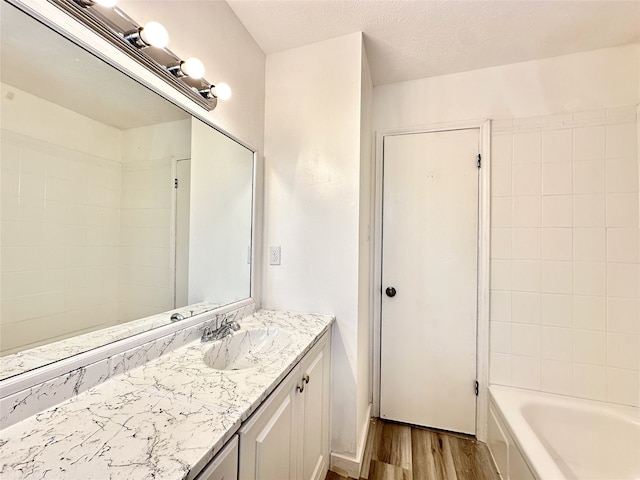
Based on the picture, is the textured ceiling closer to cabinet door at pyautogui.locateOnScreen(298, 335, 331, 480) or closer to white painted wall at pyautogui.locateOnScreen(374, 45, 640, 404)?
white painted wall at pyautogui.locateOnScreen(374, 45, 640, 404)

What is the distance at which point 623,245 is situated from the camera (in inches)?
60.9

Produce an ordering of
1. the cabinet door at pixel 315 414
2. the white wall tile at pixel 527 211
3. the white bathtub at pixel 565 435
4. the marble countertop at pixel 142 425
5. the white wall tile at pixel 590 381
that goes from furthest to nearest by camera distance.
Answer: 1. the white wall tile at pixel 527 211
2. the white wall tile at pixel 590 381
3. the white bathtub at pixel 565 435
4. the cabinet door at pixel 315 414
5. the marble countertop at pixel 142 425

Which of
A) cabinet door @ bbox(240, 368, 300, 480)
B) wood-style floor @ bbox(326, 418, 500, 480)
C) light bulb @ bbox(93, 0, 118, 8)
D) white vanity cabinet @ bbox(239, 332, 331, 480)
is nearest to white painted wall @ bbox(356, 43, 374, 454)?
wood-style floor @ bbox(326, 418, 500, 480)

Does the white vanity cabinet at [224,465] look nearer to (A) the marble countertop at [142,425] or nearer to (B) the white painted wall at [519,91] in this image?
(A) the marble countertop at [142,425]

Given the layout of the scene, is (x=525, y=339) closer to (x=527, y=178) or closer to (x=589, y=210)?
(x=589, y=210)

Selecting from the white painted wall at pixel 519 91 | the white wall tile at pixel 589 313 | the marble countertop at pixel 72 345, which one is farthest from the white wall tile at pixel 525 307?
the marble countertop at pixel 72 345

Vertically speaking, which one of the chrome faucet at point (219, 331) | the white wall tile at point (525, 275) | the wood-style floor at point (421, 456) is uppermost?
the white wall tile at point (525, 275)

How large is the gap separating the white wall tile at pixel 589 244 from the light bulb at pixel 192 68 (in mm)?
2176

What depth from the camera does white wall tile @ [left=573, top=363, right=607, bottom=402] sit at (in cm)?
158

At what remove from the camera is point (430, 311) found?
6.21ft

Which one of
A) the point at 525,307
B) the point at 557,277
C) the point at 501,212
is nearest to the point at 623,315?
the point at 557,277

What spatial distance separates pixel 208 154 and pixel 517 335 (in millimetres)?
2131

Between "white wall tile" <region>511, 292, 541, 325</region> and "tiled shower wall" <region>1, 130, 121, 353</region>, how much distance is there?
213 centimetres

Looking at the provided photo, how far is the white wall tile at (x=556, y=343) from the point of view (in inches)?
64.2
